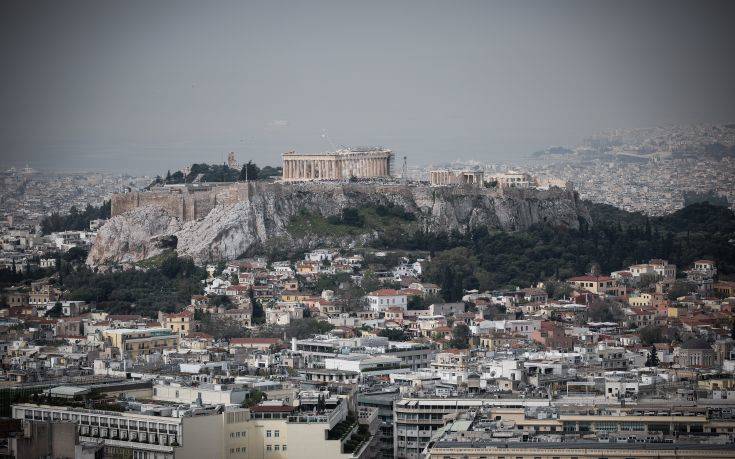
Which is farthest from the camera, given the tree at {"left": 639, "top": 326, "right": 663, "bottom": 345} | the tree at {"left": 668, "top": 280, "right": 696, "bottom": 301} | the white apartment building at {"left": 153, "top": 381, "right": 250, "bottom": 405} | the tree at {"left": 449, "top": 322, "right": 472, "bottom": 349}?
the tree at {"left": 668, "top": 280, "right": 696, "bottom": 301}

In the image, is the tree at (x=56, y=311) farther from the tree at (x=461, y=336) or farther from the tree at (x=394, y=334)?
the tree at (x=461, y=336)

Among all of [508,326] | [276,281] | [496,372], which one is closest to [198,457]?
[496,372]

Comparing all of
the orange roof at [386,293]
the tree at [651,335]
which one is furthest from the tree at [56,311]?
the tree at [651,335]

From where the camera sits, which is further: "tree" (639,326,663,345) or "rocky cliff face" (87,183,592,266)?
"rocky cliff face" (87,183,592,266)

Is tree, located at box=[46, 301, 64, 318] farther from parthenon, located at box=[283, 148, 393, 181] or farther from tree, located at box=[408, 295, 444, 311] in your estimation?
parthenon, located at box=[283, 148, 393, 181]

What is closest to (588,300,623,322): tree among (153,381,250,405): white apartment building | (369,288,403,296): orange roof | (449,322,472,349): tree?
(449,322,472,349): tree

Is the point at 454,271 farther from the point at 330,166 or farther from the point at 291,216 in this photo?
the point at 330,166
